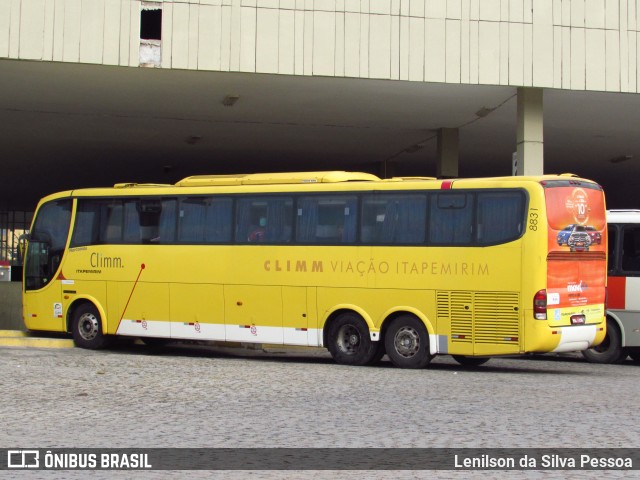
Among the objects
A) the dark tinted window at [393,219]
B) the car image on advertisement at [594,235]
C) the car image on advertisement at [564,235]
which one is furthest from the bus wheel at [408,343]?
the car image on advertisement at [594,235]

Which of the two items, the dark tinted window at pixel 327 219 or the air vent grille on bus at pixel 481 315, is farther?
the dark tinted window at pixel 327 219

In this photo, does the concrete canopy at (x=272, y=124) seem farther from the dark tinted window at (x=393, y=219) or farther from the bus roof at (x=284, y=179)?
the dark tinted window at (x=393, y=219)

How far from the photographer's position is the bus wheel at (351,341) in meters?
17.7

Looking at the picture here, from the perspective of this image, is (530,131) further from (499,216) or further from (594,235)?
(499,216)

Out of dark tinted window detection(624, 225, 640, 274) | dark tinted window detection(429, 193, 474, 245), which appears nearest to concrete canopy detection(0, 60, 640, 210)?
dark tinted window detection(624, 225, 640, 274)

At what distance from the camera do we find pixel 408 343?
17422 mm

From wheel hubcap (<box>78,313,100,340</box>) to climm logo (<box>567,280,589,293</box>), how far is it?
9.22m

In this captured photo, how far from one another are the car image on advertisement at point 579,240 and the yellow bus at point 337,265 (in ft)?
0.08

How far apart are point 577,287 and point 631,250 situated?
11.1 ft

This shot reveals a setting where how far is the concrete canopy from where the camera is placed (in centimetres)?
2233

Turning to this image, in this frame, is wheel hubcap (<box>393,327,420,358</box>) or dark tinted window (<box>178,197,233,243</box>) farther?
dark tinted window (<box>178,197,233,243</box>)

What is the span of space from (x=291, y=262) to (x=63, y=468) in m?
10.5

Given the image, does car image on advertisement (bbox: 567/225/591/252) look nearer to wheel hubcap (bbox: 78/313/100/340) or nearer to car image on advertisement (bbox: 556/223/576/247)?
car image on advertisement (bbox: 556/223/576/247)

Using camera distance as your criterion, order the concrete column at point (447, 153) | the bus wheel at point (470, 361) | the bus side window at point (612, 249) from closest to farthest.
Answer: the bus wheel at point (470, 361)
the bus side window at point (612, 249)
the concrete column at point (447, 153)
